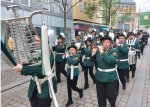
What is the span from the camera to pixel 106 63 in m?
4.84

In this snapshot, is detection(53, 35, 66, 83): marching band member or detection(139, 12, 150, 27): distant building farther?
detection(139, 12, 150, 27): distant building

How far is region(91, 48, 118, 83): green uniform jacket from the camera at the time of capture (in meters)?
4.73

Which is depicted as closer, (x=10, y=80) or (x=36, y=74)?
(x=36, y=74)

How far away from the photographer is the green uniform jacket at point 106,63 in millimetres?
4730

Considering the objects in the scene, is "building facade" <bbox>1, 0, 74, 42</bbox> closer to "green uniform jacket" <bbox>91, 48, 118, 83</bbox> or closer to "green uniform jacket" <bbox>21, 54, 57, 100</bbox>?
"green uniform jacket" <bbox>91, 48, 118, 83</bbox>

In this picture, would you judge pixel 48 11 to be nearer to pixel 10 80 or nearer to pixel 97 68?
pixel 10 80

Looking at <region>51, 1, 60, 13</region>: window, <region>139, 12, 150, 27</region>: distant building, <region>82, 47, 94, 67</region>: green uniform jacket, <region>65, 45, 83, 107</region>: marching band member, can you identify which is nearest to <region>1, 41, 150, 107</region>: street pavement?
<region>65, 45, 83, 107</region>: marching band member

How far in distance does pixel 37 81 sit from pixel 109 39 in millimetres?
1912

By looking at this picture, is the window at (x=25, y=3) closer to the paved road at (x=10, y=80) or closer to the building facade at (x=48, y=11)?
the building facade at (x=48, y=11)

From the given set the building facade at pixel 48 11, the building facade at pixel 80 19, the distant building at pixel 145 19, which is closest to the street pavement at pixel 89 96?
the building facade at pixel 48 11

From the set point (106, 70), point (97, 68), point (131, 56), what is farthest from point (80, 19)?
point (106, 70)

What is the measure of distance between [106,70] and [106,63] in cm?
15

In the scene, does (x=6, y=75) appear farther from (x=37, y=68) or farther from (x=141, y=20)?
(x=141, y=20)

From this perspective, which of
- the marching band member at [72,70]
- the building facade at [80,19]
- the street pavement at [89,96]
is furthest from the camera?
the building facade at [80,19]
